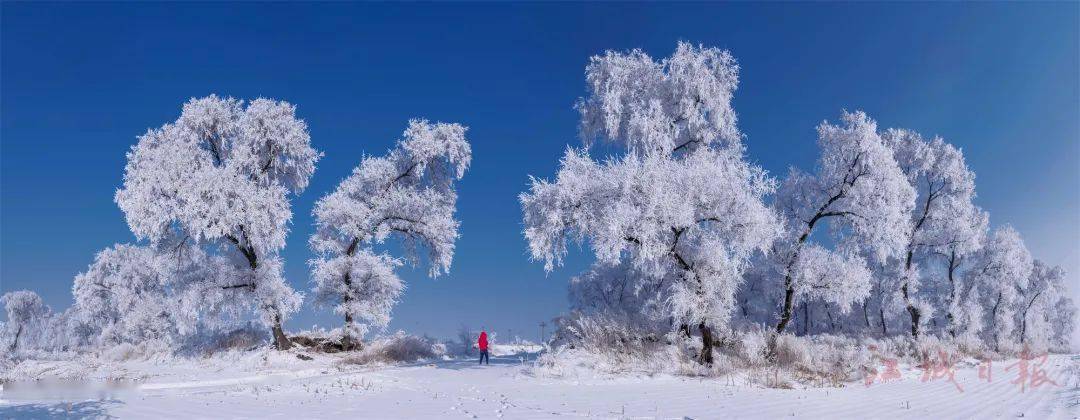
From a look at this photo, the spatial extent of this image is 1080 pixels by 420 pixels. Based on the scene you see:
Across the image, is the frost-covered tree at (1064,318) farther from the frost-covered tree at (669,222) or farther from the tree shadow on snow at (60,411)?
the tree shadow on snow at (60,411)

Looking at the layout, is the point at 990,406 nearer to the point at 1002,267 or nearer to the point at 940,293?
the point at 940,293

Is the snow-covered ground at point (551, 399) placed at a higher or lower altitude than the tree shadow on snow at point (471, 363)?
higher

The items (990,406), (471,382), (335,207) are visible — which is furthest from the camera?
(335,207)

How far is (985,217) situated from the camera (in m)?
28.1

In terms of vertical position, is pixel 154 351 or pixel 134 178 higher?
pixel 134 178

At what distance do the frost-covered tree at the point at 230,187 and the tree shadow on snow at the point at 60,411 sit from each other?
483 inches

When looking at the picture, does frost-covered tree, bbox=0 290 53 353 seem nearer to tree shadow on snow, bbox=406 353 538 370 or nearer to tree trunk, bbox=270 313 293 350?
tree trunk, bbox=270 313 293 350

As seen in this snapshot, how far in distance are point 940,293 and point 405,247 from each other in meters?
26.3

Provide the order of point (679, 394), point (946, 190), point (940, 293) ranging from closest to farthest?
point (679, 394) → point (946, 190) → point (940, 293)

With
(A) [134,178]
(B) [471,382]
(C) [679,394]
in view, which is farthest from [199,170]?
(C) [679,394]

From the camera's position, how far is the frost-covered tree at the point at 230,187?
2042 centimetres

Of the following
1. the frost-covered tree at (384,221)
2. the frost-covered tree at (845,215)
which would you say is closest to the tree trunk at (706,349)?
the frost-covered tree at (845,215)

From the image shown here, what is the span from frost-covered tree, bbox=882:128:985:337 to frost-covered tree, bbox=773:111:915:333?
576 cm

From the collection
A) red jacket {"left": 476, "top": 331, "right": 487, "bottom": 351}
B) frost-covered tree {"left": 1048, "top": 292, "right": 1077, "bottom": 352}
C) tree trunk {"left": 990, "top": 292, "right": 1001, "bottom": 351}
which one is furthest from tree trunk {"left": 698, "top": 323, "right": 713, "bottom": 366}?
frost-covered tree {"left": 1048, "top": 292, "right": 1077, "bottom": 352}
